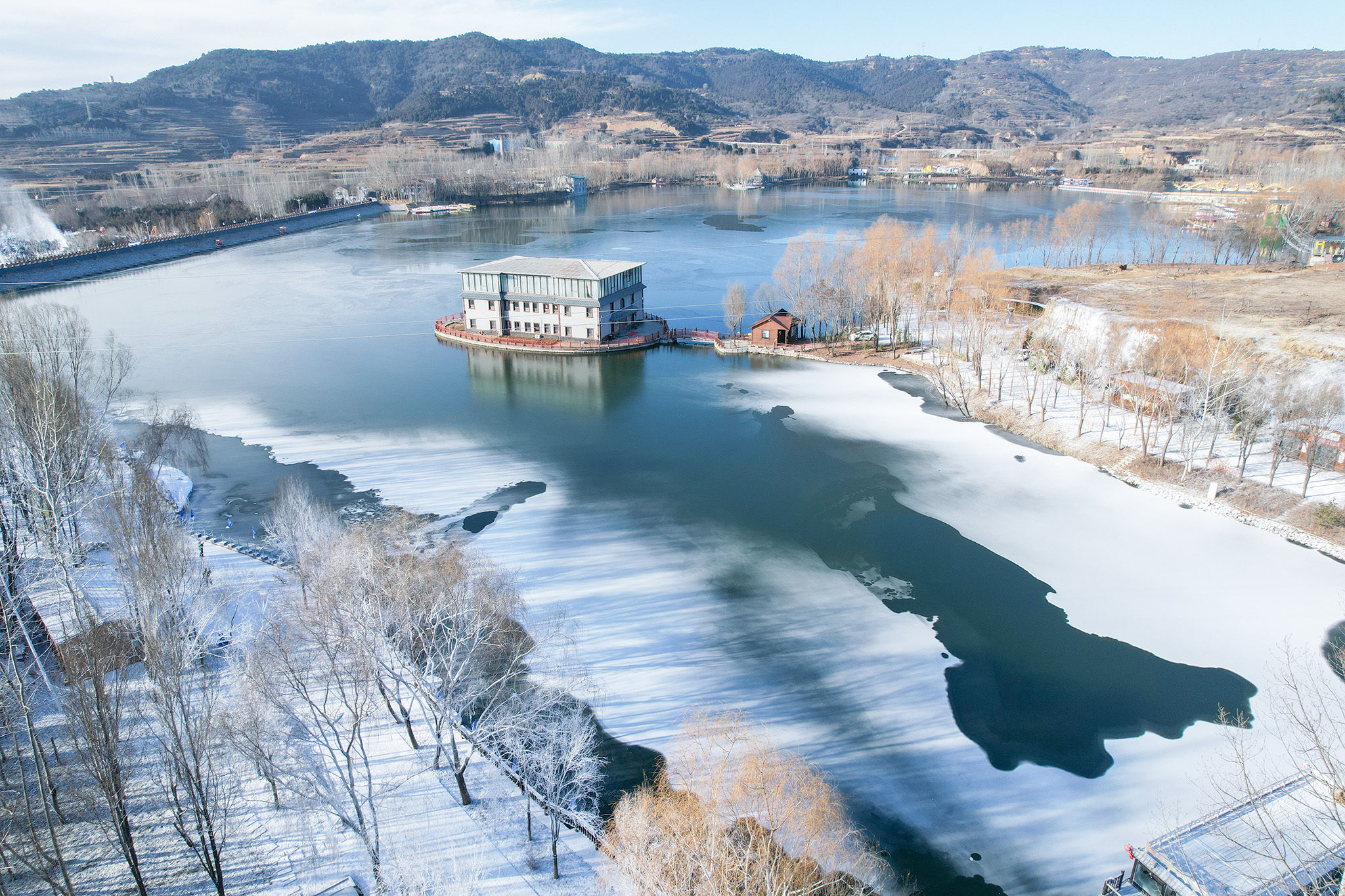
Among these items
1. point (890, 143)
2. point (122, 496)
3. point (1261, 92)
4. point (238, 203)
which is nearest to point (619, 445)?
point (122, 496)

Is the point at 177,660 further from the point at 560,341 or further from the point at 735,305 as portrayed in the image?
the point at 735,305

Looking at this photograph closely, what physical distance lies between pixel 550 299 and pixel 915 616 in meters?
24.3

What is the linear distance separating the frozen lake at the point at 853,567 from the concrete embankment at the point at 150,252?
1902cm

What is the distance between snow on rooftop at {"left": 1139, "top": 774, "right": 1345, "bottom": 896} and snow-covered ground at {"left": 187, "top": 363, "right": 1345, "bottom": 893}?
4.76 feet

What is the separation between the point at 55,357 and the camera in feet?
55.5

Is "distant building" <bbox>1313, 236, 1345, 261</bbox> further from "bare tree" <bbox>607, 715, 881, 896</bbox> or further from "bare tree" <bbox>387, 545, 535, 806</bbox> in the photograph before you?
"bare tree" <bbox>387, 545, 535, 806</bbox>

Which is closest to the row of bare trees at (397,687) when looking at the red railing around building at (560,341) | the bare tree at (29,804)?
the bare tree at (29,804)

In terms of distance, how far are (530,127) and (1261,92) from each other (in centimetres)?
16249

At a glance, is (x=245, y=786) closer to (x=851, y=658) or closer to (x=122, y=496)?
(x=122, y=496)

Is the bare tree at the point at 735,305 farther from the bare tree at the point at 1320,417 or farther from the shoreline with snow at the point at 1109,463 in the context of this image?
the bare tree at the point at 1320,417

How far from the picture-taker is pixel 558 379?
30875 millimetres

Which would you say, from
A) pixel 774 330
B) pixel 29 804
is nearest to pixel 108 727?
pixel 29 804

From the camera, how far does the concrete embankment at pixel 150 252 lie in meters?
46.0

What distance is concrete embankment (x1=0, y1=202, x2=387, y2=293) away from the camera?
45969 millimetres
